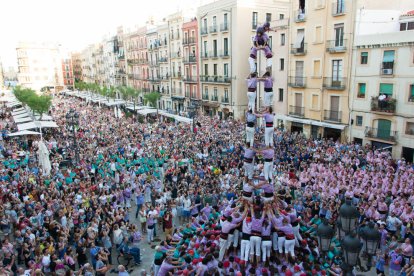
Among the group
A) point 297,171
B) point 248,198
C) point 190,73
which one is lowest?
point 297,171

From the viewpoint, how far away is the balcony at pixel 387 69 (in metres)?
22.4

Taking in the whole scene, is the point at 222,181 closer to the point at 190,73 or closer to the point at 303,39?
the point at 303,39

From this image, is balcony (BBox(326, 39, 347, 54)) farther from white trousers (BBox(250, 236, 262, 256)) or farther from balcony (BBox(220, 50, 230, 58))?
white trousers (BBox(250, 236, 262, 256))

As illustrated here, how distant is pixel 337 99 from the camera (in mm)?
26500

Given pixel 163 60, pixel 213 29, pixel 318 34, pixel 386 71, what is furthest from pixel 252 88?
pixel 163 60

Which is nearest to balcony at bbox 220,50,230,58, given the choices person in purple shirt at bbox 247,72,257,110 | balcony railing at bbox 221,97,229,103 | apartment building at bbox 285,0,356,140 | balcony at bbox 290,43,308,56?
balcony railing at bbox 221,97,229,103

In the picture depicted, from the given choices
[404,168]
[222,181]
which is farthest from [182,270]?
[404,168]

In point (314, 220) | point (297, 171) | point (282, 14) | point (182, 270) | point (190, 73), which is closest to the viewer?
point (182, 270)

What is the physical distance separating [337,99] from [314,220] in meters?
16.7

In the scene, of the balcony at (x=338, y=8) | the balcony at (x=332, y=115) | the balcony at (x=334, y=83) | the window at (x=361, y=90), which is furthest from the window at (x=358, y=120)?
the balcony at (x=338, y=8)

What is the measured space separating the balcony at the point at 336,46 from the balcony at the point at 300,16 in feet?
10.3

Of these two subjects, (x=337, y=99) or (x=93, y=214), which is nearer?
A: (x=93, y=214)

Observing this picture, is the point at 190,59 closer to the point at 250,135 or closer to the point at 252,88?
the point at 252,88

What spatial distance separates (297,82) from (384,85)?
303 inches
